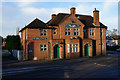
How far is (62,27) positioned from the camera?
27297mm

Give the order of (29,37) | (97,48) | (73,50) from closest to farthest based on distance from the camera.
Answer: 1. (29,37)
2. (73,50)
3. (97,48)

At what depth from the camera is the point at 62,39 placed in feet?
86.8

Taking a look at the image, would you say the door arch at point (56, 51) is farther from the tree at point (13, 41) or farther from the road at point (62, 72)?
the tree at point (13, 41)

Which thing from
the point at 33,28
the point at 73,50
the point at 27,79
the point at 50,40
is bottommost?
the point at 27,79

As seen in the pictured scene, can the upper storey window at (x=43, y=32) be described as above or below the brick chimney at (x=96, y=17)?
below

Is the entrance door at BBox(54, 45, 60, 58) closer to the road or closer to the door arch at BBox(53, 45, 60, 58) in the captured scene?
the door arch at BBox(53, 45, 60, 58)

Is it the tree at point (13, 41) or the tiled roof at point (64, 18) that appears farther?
the tree at point (13, 41)

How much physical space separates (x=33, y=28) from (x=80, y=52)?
11.7m

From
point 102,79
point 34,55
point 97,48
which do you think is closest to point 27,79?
point 102,79

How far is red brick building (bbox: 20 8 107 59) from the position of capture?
25.6 metres

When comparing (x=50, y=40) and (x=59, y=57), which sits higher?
(x=50, y=40)

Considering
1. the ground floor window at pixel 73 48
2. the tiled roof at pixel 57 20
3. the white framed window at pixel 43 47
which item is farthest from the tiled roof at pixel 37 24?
the ground floor window at pixel 73 48

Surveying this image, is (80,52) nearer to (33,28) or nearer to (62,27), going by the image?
(62,27)

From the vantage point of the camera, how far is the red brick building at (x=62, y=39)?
25.6 m
